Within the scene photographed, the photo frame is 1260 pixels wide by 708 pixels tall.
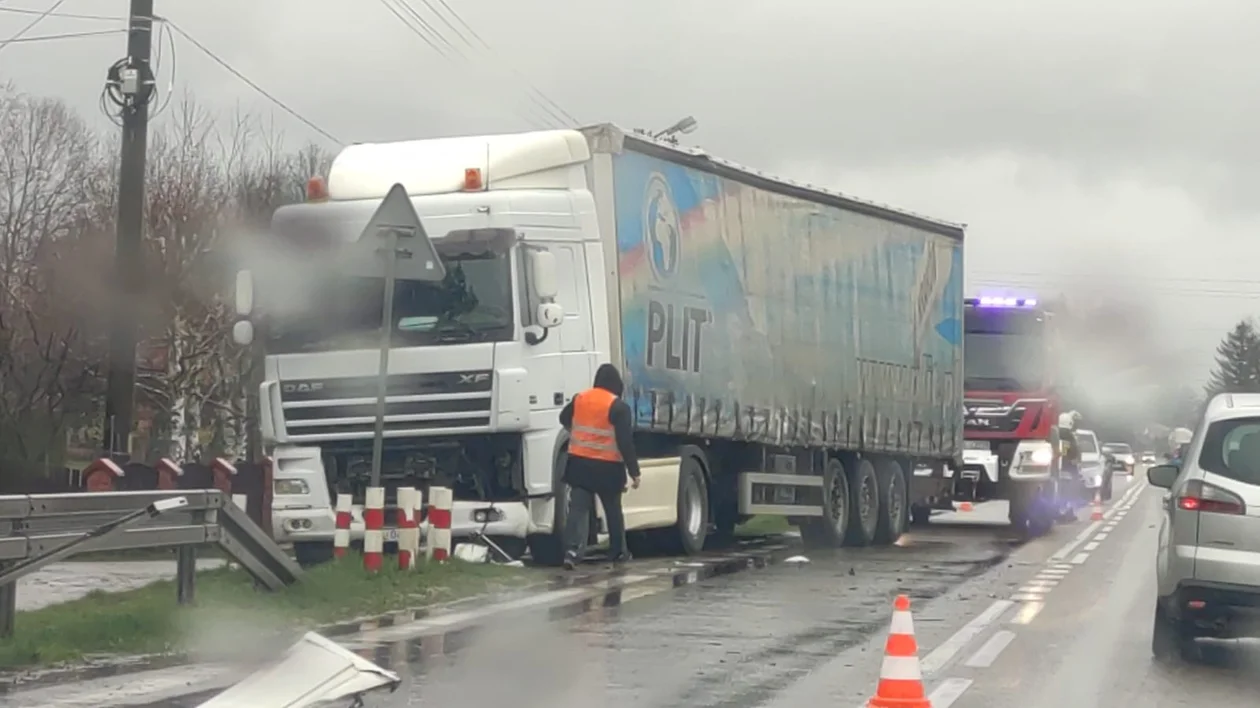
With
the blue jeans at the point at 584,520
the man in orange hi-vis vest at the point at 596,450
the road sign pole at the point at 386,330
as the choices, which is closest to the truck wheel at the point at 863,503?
the blue jeans at the point at 584,520

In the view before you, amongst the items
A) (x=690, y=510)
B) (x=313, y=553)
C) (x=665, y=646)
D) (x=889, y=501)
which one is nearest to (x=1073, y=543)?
(x=889, y=501)

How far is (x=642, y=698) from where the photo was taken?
8.31 m

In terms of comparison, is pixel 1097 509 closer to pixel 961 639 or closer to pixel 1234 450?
pixel 961 639

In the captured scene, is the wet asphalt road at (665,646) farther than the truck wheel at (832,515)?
No

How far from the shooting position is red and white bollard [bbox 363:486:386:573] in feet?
43.5

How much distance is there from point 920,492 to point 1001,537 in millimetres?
1522

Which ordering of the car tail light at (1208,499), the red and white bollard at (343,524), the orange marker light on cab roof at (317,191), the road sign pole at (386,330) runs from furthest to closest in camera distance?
1. the orange marker light on cab roof at (317,191)
2. the red and white bollard at (343,524)
3. the road sign pole at (386,330)
4. the car tail light at (1208,499)

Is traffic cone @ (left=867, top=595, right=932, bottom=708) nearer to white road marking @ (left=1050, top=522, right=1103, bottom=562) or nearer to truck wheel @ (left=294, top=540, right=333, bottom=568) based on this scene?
truck wheel @ (left=294, top=540, right=333, bottom=568)

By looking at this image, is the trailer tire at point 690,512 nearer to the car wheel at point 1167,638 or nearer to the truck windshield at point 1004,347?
the car wheel at point 1167,638

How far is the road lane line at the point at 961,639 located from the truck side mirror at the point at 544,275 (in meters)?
4.27

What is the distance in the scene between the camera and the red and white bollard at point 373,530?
1326 cm

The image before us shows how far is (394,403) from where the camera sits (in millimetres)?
14570

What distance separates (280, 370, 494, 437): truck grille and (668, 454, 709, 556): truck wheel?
3130 millimetres

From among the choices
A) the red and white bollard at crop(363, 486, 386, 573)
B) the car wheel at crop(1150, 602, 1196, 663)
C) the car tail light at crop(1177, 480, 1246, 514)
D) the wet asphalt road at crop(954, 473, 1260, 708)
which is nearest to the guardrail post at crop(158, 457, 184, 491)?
the red and white bollard at crop(363, 486, 386, 573)
